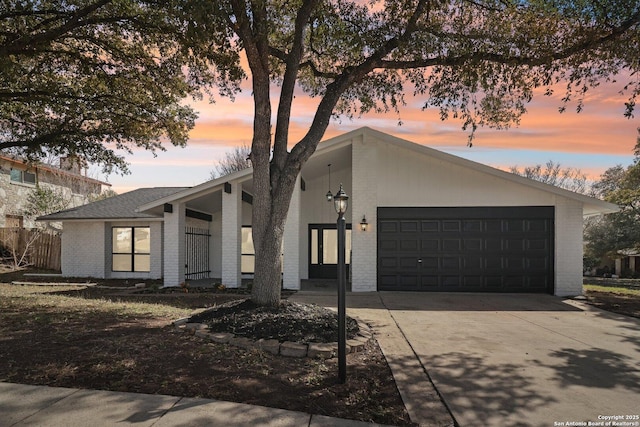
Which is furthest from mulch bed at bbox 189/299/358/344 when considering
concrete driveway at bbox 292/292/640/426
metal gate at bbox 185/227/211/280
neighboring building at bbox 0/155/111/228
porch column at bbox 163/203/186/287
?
neighboring building at bbox 0/155/111/228

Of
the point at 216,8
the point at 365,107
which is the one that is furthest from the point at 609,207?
the point at 216,8

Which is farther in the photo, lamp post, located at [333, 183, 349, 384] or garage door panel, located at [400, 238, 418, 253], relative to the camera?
garage door panel, located at [400, 238, 418, 253]

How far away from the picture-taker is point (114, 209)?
1766 centimetres

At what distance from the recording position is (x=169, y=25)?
30.6 feet

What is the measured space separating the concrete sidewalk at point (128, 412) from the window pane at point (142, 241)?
13.7 meters

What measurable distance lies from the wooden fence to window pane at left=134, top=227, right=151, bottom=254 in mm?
5105

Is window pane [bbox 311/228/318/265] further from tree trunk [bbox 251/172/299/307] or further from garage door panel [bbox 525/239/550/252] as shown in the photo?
tree trunk [bbox 251/172/299/307]

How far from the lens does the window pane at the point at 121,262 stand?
1753 cm

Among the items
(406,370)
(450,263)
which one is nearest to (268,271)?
(406,370)

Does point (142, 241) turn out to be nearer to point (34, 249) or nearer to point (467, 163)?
point (34, 249)

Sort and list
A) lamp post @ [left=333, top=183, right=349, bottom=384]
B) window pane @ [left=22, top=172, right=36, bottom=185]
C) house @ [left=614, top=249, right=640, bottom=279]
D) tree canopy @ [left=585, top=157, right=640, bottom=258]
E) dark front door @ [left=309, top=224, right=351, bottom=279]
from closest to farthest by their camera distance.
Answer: lamp post @ [left=333, top=183, right=349, bottom=384] → dark front door @ [left=309, top=224, right=351, bottom=279] → window pane @ [left=22, top=172, right=36, bottom=185] → tree canopy @ [left=585, top=157, right=640, bottom=258] → house @ [left=614, top=249, right=640, bottom=279]

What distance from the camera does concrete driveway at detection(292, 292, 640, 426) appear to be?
4273mm

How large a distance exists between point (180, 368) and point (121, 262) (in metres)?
14.3

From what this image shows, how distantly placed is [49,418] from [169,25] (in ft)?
27.0
